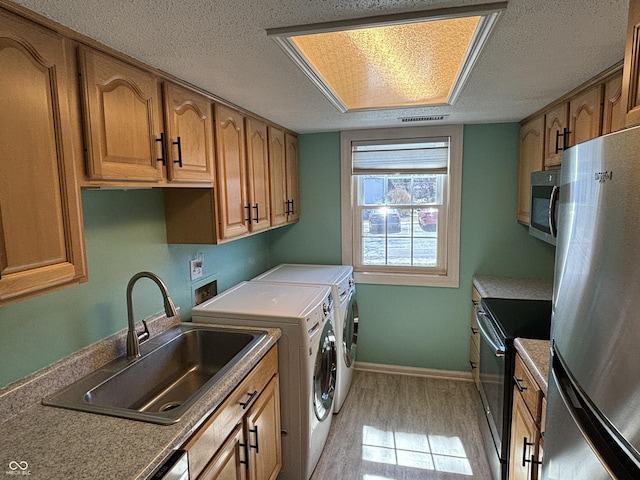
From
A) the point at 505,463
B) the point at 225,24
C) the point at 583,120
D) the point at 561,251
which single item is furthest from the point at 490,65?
the point at 505,463

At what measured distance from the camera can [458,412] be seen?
277 centimetres

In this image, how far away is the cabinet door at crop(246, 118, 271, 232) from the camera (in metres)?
2.34

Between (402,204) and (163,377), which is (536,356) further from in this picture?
(402,204)

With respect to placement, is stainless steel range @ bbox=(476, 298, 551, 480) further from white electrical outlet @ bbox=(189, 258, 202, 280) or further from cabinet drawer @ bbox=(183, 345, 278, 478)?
white electrical outlet @ bbox=(189, 258, 202, 280)

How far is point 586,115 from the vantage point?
72.0 inches

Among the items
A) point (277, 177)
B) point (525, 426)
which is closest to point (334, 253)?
point (277, 177)

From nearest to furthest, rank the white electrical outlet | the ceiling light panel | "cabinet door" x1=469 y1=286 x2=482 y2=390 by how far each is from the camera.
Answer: the ceiling light panel, the white electrical outlet, "cabinet door" x1=469 y1=286 x2=482 y2=390

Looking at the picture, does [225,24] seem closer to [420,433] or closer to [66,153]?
[66,153]

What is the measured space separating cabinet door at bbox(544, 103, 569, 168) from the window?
2.43 ft

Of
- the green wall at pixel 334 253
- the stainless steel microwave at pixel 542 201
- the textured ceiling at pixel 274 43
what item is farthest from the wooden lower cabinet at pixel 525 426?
the green wall at pixel 334 253

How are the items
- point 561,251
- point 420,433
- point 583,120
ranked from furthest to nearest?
point 420,433
point 583,120
point 561,251

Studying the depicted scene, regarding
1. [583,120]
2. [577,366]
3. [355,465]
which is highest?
[583,120]

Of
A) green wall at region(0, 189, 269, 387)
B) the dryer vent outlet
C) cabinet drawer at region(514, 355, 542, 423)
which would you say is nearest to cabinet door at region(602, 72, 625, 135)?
cabinet drawer at region(514, 355, 542, 423)

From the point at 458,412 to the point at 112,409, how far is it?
2397mm
